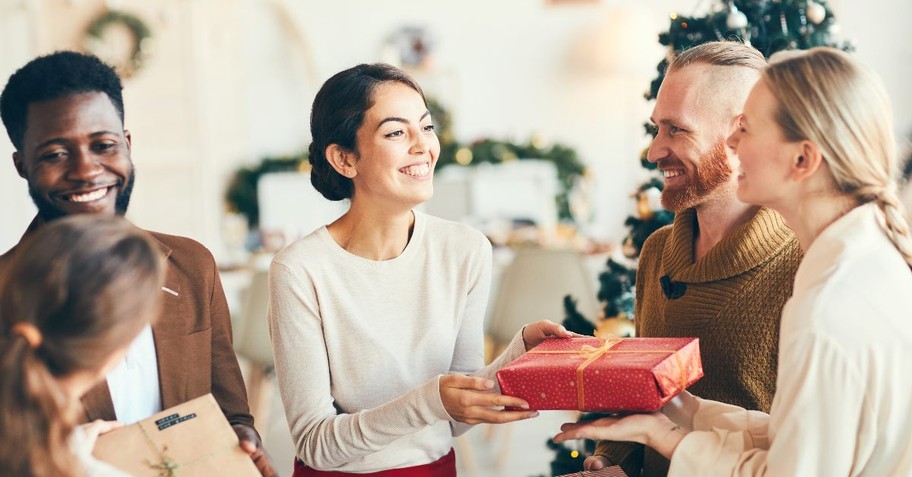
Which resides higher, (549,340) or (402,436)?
(549,340)

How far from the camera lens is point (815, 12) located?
2428 millimetres

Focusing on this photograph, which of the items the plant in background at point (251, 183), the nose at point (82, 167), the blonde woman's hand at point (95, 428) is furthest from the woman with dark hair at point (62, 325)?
the plant in background at point (251, 183)

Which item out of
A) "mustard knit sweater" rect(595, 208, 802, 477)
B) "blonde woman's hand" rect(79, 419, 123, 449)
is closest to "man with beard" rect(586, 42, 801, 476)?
"mustard knit sweater" rect(595, 208, 802, 477)

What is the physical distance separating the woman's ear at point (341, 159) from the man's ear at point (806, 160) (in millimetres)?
862

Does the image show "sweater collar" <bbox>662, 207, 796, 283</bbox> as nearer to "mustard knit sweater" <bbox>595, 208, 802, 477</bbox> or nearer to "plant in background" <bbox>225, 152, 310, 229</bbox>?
"mustard knit sweater" <bbox>595, 208, 802, 477</bbox>

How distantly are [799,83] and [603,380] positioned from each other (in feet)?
1.77

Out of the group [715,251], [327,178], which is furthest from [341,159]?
[715,251]

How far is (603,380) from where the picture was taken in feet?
4.71

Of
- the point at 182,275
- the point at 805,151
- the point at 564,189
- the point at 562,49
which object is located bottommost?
the point at 564,189

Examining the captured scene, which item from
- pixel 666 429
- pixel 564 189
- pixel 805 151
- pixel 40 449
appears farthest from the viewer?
pixel 564 189

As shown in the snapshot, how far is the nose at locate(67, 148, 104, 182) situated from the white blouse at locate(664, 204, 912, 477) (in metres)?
1.15

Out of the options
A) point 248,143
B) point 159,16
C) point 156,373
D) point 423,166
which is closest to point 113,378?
point 156,373

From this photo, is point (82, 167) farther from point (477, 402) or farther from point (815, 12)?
point (815, 12)

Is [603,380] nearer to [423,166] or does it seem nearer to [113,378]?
[423,166]
